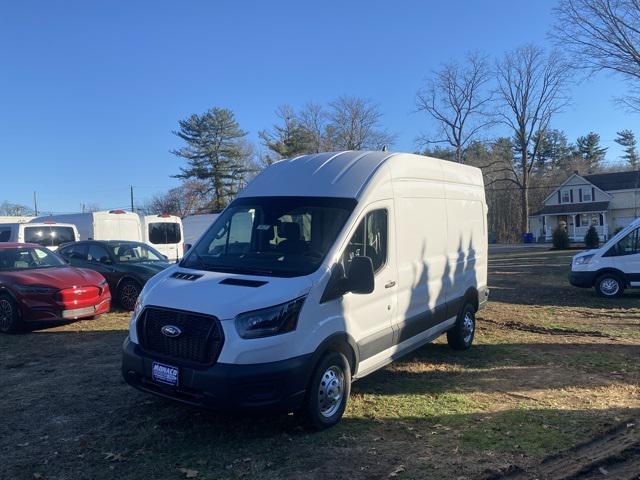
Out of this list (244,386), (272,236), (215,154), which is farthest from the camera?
(215,154)

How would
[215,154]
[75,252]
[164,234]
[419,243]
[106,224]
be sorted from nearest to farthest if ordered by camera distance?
[419,243] < [75,252] < [106,224] < [164,234] < [215,154]

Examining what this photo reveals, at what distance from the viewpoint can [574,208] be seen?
55.0m

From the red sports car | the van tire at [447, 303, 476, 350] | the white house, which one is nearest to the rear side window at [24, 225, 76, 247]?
the red sports car

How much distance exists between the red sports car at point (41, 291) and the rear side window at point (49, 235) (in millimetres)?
4520

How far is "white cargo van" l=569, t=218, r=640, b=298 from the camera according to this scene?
13586mm

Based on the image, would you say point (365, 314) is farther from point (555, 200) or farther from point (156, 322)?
point (555, 200)

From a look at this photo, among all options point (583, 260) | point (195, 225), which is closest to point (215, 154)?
point (195, 225)

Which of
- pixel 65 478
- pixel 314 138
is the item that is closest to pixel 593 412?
pixel 65 478

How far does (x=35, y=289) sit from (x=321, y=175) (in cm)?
613

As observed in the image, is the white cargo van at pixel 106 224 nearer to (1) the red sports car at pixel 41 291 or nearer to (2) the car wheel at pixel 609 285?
(1) the red sports car at pixel 41 291

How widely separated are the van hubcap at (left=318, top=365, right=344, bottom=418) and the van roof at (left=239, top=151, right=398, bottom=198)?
69.5 inches

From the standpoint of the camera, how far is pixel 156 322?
470 centimetres

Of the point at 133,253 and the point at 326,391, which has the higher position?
the point at 133,253

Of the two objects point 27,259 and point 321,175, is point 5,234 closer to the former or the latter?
point 27,259
